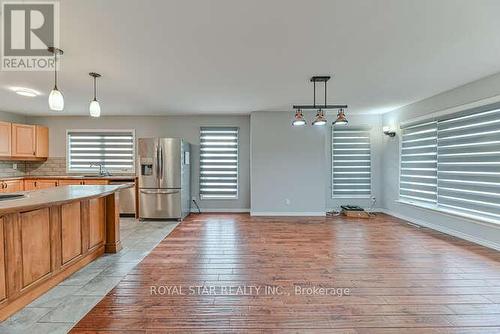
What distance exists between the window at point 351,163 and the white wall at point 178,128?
7.20 ft

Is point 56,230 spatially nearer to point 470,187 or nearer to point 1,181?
point 1,181

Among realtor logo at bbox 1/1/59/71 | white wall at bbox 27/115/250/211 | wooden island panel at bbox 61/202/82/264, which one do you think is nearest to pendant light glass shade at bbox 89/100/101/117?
realtor logo at bbox 1/1/59/71

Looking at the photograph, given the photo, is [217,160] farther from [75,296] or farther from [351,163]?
[75,296]

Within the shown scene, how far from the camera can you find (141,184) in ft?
18.6

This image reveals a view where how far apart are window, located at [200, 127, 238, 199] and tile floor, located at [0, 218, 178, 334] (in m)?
2.58

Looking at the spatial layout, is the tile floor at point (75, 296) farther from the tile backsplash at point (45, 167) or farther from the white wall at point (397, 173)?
the white wall at point (397, 173)

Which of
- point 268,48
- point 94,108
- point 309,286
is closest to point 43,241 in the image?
point 94,108

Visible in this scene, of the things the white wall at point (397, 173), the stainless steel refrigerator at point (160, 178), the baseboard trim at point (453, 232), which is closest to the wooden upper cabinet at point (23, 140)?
the stainless steel refrigerator at point (160, 178)

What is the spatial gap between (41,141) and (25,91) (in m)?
2.57

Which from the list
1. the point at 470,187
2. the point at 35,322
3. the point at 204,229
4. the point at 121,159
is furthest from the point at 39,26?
the point at 470,187

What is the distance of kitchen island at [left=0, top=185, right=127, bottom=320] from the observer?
2.12 metres

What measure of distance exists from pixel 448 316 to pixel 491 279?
1.14 meters

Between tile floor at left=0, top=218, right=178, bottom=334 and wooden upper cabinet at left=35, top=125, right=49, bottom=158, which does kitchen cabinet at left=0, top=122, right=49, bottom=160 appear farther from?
tile floor at left=0, top=218, right=178, bottom=334

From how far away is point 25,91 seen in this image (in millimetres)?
4227
